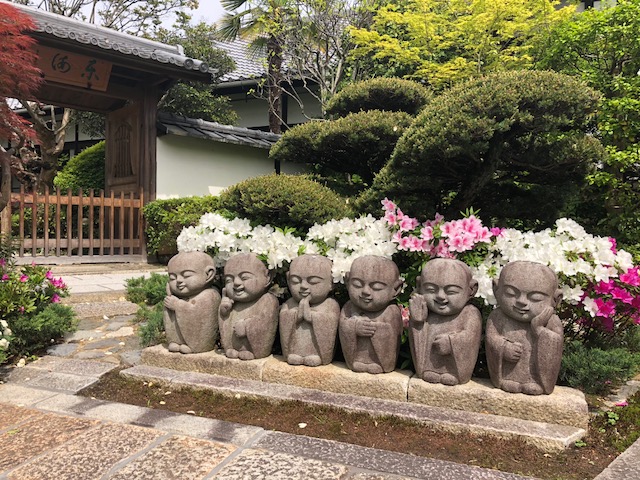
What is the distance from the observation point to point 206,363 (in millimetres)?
3361

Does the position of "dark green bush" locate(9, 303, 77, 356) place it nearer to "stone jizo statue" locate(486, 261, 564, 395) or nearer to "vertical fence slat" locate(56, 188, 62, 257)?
"stone jizo statue" locate(486, 261, 564, 395)

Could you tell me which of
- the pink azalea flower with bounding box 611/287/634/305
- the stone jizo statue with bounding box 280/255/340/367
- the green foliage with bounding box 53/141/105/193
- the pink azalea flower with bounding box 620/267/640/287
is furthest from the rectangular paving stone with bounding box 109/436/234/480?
the green foliage with bounding box 53/141/105/193

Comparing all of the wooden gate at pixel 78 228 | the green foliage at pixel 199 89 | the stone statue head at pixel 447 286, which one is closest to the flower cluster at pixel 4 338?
the stone statue head at pixel 447 286

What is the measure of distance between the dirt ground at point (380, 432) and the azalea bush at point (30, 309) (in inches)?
46.8

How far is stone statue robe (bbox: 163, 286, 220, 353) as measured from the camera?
11.3 feet

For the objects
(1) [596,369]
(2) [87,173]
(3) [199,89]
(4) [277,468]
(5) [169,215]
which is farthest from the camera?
(3) [199,89]

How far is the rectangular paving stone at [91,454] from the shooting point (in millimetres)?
2023

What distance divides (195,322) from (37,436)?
4.04 feet

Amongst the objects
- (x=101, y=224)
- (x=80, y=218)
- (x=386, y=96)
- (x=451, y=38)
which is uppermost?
(x=451, y=38)

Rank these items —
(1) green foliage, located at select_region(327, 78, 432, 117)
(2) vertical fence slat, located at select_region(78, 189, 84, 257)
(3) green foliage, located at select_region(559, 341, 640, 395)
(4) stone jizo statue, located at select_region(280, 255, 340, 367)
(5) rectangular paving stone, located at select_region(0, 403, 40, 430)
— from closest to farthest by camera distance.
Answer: (5) rectangular paving stone, located at select_region(0, 403, 40, 430) < (3) green foliage, located at select_region(559, 341, 640, 395) < (4) stone jizo statue, located at select_region(280, 255, 340, 367) < (1) green foliage, located at select_region(327, 78, 432, 117) < (2) vertical fence slat, located at select_region(78, 189, 84, 257)

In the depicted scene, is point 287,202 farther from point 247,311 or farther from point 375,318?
point 375,318

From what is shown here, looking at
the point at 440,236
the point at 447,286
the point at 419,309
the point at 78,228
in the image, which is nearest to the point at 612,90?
the point at 440,236

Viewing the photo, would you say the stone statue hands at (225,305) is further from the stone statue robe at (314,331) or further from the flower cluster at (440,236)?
the flower cluster at (440,236)

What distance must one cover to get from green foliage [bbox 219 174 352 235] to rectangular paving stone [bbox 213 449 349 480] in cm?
200
